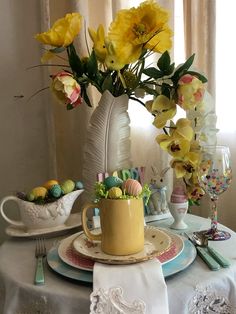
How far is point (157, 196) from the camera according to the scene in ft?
3.57

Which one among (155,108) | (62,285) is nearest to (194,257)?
(62,285)

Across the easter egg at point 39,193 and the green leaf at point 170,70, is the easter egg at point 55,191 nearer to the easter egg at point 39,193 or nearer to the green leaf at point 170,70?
the easter egg at point 39,193

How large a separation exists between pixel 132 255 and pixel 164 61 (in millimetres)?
484

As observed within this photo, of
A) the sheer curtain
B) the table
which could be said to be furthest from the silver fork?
the sheer curtain

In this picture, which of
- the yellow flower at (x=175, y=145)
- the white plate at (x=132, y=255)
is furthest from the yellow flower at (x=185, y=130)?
the white plate at (x=132, y=255)

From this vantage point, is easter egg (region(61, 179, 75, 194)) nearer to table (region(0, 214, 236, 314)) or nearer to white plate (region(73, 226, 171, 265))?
white plate (region(73, 226, 171, 265))

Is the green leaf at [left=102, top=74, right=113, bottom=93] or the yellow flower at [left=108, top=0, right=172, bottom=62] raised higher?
the yellow flower at [left=108, top=0, right=172, bottom=62]

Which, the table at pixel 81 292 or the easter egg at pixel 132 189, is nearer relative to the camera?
the table at pixel 81 292

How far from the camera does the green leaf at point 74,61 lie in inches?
40.2

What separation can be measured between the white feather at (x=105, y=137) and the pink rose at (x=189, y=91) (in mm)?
183

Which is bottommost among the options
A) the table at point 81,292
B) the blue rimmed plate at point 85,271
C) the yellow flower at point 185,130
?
the table at point 81,292

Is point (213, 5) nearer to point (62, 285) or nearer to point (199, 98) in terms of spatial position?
point (199, 98)

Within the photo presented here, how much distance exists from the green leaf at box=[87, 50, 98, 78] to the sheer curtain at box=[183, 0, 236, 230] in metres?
0.47

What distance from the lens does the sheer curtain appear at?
1294 millimetres
